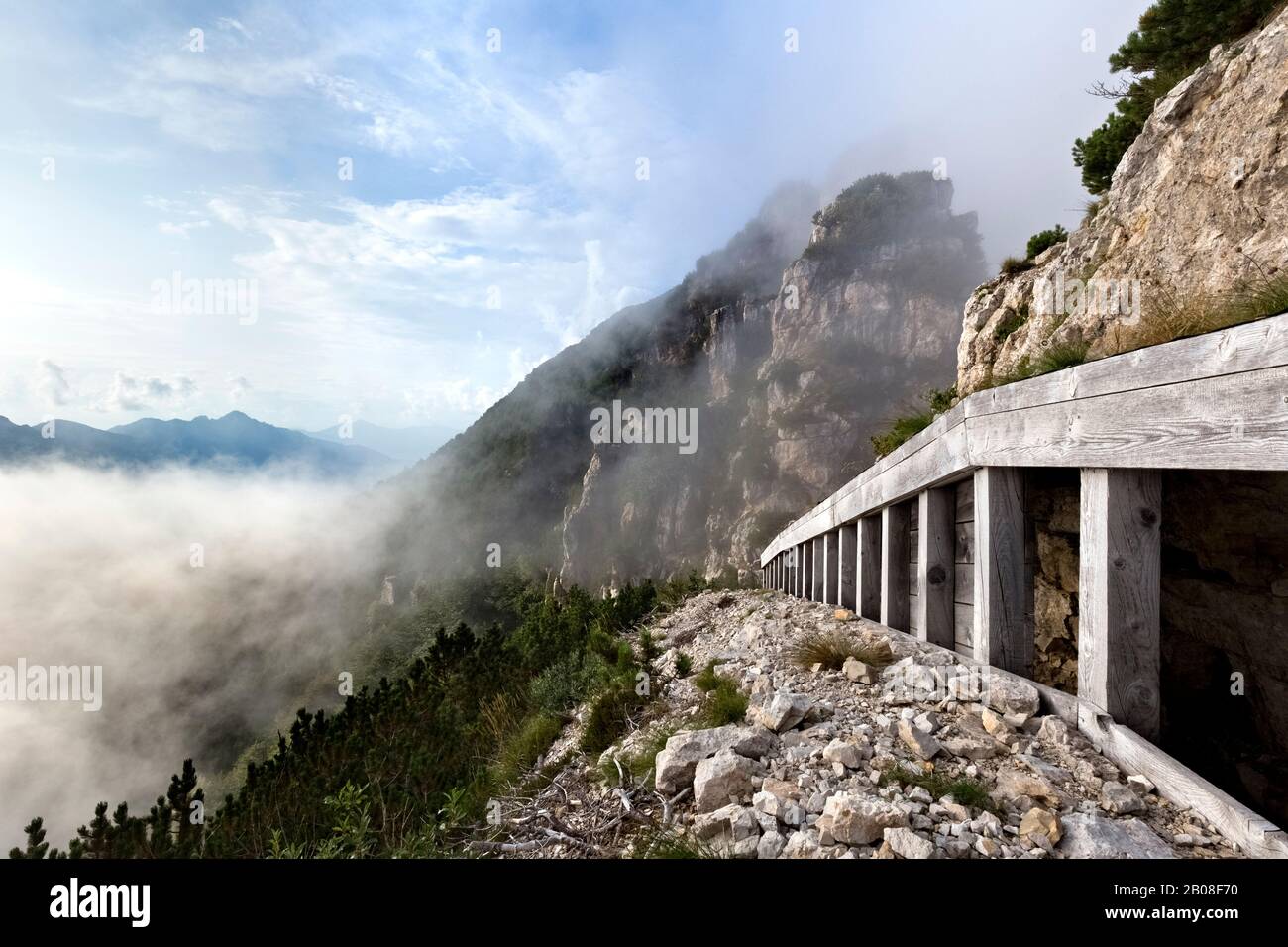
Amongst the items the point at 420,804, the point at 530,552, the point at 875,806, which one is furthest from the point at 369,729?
the point at 530,552

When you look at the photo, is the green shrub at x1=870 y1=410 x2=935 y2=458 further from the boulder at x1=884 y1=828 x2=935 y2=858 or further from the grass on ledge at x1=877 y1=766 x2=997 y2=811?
the boulder at x1=884 y1=828 x2=935 y2=858

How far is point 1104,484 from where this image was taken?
2598 millimetres

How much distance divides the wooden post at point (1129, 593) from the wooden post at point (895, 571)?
2601 mm

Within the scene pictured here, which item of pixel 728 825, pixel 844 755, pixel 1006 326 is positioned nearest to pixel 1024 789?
pixel 844 755

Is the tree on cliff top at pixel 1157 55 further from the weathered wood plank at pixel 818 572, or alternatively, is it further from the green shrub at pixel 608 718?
the green shrub at pixel 608 718

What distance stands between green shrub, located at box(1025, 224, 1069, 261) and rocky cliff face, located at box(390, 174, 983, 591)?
5484 centimetres

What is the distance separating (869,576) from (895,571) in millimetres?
783

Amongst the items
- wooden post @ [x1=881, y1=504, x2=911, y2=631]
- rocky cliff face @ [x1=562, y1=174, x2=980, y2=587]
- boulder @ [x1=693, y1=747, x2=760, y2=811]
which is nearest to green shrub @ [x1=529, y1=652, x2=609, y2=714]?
wooden post @ [x1=881, y1=504, x2=911, y2=631]

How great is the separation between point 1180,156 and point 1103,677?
677cm

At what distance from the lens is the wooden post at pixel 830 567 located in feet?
25.1

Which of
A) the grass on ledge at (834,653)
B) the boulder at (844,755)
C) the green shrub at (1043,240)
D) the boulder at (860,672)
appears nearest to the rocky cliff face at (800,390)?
the green shrub at (1043,240)

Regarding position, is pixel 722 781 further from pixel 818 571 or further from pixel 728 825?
pixel 818 571

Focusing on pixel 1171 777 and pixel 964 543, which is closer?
pixel 1171 777
